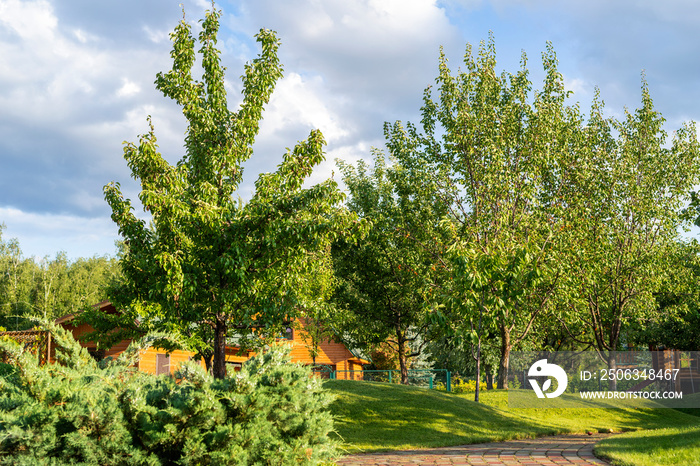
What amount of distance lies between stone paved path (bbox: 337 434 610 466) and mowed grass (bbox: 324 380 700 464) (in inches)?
21.1

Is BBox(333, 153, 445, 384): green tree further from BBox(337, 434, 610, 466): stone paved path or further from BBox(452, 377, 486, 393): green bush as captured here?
BBox(337, 434, 610, 466): stone paved path

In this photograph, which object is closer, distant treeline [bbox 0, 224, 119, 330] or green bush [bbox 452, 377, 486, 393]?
green bush [bbox 452, 377, 486, 393]

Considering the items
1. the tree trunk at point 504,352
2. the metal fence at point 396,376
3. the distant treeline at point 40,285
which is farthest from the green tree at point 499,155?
the distant treeline at point 40,285

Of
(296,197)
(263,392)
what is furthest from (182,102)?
(263,392)

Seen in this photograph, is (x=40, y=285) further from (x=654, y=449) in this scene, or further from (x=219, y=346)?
(x=654, y=449)

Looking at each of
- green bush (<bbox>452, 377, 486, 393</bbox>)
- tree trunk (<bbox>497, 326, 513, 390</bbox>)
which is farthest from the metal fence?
tree trunk (<bbox>497, 326, 513, 390</bbox>)

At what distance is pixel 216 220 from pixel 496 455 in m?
7.48

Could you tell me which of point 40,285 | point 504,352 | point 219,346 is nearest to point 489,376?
point 504,352

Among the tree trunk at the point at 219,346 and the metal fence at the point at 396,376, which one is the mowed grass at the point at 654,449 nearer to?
the tree trunk at the point at 219,346

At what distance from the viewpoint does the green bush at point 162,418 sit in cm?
546

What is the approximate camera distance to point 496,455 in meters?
10.7

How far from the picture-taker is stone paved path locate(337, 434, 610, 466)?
9.78 metres

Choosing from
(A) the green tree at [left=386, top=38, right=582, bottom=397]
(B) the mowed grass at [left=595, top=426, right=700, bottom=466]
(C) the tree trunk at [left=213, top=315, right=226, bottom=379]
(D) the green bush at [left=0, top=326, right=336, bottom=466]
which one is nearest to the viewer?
(D) the green bush at [left=0, top=326, right=336, bottom=466]

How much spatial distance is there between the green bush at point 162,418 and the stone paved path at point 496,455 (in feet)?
12.6
